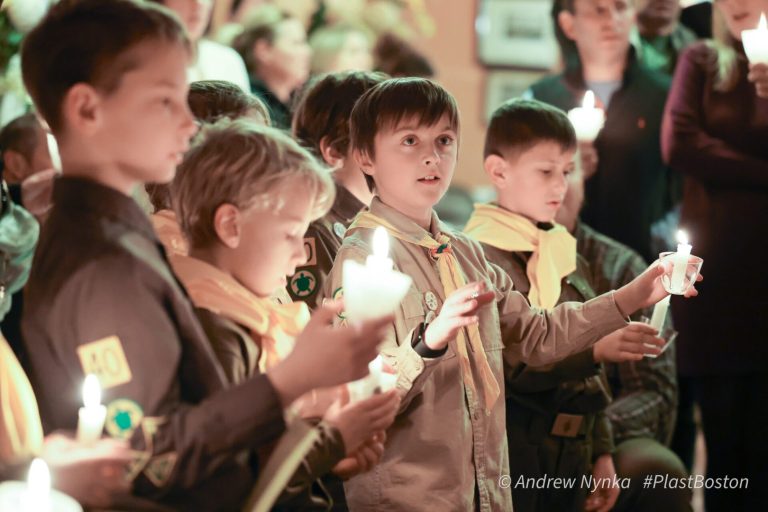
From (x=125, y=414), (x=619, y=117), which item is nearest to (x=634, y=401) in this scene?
(x=619, y=117)

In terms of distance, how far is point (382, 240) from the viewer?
1.69 meters

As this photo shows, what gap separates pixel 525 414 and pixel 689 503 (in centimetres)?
66

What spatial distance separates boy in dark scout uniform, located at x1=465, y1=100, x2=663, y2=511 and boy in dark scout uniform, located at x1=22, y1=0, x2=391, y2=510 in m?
1.19

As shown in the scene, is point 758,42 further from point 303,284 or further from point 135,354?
point 135,354

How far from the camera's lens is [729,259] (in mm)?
3330

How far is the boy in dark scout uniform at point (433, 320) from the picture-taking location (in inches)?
85.0

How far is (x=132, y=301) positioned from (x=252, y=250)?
0.26m

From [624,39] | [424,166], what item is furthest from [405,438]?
[624,39]

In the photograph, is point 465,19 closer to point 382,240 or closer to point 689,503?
point 689,503

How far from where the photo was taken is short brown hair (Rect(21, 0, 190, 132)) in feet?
5.02

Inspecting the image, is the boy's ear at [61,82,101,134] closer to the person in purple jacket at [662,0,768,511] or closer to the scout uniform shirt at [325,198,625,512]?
the scout uniform shirt at [325,198,625,512]

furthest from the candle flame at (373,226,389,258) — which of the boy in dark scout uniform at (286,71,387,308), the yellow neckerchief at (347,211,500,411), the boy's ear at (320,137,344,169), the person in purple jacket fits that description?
the person in purple jacket

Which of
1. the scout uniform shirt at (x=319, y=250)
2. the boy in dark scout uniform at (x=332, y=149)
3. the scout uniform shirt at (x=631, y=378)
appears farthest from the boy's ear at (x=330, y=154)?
the scout uniform shirt at (x=631, y=378)

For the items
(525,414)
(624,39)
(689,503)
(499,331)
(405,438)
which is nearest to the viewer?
(405,438)
